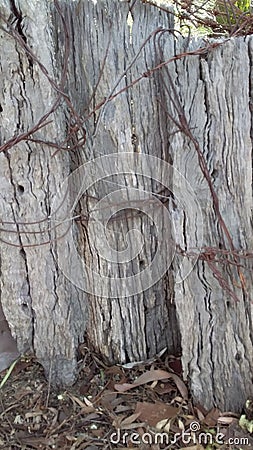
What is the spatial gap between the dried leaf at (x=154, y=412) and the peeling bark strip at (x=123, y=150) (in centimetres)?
10

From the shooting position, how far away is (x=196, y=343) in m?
1.80

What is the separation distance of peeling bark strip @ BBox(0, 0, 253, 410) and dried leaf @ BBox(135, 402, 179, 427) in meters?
0.10

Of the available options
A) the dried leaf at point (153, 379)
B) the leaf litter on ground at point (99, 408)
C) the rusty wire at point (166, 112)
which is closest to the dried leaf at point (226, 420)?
the leaf litter on ground at point (99, 408)

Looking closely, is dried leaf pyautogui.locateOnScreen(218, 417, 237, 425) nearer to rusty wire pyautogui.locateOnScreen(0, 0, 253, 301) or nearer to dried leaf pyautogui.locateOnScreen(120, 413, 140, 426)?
dried leaf pyautogui.locateOnScreen(120, 413, 140, 426)

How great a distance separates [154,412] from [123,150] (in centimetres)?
86

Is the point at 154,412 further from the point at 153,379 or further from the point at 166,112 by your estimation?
the point at 166,112

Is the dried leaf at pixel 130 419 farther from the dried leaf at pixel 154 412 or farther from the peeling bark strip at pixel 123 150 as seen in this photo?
the peeling bark strip at pixel 123 150

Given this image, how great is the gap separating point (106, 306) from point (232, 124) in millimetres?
740

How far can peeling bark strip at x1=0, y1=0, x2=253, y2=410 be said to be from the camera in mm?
1649

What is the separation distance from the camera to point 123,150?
175 centimetres

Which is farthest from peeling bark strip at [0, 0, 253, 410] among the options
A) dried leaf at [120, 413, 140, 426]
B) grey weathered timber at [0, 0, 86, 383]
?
dried leaf at [120, 413, 140, 426]

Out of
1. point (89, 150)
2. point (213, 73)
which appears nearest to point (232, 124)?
point (213, 73)

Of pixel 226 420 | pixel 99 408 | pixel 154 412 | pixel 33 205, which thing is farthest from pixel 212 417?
pixel 33 205

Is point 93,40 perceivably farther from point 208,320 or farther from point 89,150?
point 208,320
